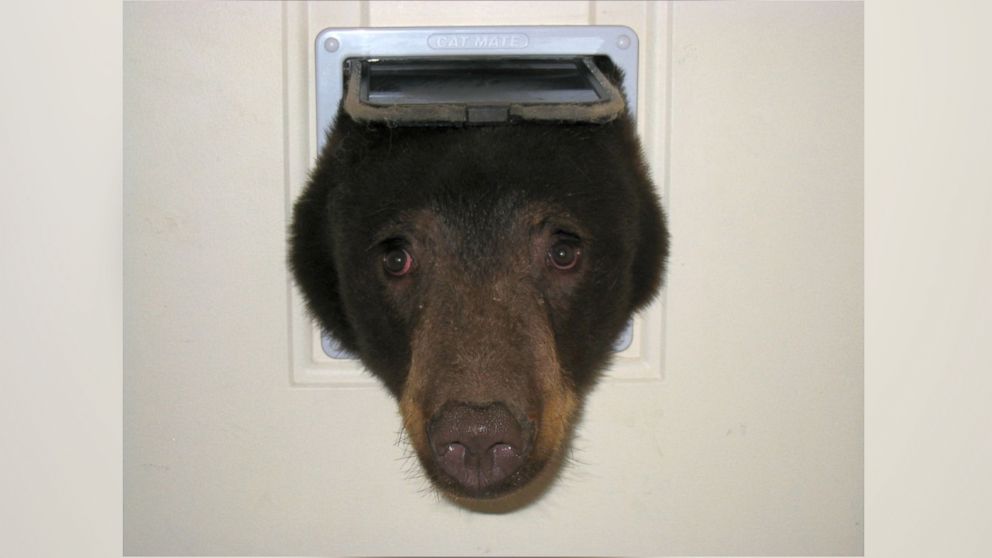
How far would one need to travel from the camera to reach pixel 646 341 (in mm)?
2742

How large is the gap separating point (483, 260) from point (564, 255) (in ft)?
0.87

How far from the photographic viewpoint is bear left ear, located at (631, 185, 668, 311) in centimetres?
265

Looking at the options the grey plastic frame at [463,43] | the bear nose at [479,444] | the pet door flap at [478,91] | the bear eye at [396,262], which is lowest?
the bear nose at [479,444]

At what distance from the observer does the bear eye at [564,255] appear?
2486 millimetres

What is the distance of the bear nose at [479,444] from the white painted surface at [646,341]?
644 mm

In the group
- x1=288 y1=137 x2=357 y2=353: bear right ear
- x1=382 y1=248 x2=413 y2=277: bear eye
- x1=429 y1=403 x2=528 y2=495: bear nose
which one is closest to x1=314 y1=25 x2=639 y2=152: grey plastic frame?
x1=288 y1=137 x2=357 y2=353: bear right ear

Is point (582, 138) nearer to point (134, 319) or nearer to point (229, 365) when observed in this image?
point (229, 365)

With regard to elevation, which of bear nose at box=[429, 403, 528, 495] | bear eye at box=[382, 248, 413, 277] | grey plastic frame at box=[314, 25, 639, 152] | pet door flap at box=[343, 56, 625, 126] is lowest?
bear nose at box=[429, 403, 528, 495]

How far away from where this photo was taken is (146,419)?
2.70 metres

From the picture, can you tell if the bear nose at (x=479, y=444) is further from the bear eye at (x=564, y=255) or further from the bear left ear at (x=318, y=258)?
the bear left ear at (x=318, y=258)

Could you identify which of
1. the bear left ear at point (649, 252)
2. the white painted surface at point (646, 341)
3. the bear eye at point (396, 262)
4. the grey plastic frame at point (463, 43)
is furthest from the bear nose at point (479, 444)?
the grey plastic frame at point (463, 43)

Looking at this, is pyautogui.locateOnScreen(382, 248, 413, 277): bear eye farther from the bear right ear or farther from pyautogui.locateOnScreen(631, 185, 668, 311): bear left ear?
pyautogui.locateOnScreen(631, 185, 668, 311): bear left ear

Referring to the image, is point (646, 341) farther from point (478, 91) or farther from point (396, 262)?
point (478, 91)

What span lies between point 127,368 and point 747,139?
2.14 metres
